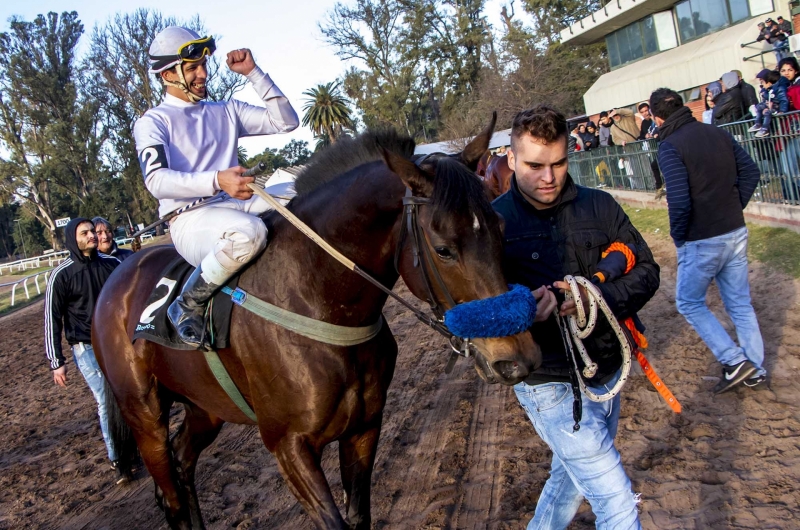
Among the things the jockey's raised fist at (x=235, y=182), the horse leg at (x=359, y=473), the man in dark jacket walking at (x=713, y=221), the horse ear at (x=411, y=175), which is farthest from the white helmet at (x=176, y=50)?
the man in dark jacket walking at (x=713, y=221)

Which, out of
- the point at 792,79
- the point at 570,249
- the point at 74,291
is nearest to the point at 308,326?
the point at 570,249

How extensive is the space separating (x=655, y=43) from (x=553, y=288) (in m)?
26.5

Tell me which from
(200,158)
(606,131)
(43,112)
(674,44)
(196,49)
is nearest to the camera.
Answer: (196,49)

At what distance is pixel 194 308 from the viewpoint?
3154mm

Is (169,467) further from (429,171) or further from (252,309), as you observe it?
(429,171)

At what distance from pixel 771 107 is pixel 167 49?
851 centimetres

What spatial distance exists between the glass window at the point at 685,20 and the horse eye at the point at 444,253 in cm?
2494

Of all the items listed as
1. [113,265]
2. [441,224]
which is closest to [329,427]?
[441,224]

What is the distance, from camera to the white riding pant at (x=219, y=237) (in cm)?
300

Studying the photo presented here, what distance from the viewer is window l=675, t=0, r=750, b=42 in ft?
68.8

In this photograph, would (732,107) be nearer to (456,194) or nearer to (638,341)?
(638,341)

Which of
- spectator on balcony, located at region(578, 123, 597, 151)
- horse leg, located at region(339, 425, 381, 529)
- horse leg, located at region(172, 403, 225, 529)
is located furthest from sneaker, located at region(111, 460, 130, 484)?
spectator on balcony, located at region(578, 123, 597, 151)

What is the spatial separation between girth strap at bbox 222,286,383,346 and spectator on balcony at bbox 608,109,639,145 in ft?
45.6

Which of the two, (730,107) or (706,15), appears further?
(706,15)
